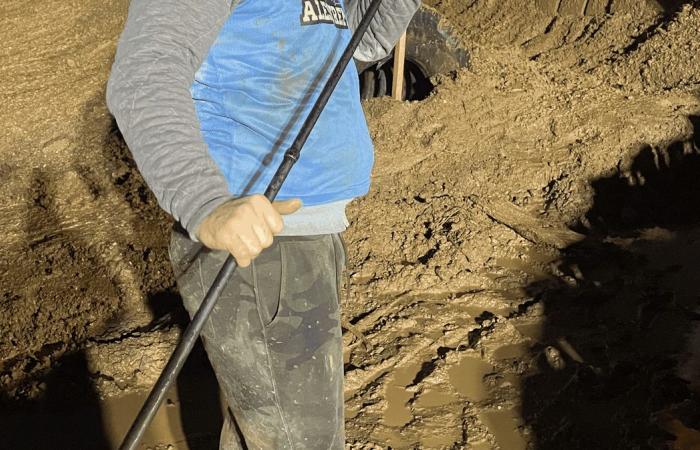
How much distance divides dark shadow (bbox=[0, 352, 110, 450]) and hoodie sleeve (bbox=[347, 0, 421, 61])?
1.91 metres

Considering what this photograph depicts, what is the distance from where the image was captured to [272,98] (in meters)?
1.66

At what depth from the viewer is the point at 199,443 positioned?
3.04m

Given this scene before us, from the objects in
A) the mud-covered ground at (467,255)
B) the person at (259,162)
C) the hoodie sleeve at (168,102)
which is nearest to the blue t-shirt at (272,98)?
the person at (259,162)

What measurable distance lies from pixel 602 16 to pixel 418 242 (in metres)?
3.19

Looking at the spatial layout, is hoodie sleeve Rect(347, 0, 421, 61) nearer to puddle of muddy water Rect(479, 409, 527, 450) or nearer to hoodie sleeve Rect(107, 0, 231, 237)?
hoodie sleeve Rect(107, 0, 231, 237)

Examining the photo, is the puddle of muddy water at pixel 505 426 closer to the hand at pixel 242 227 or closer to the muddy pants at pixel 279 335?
the muddy pants at pixel 279 335

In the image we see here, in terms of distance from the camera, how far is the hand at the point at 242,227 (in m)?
1.31

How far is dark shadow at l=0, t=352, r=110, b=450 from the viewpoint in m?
3.16

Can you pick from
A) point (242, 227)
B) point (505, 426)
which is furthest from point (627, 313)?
point (242, 227)

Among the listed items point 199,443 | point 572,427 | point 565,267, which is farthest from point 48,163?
point 572,427

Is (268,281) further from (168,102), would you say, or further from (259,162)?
(168,102)

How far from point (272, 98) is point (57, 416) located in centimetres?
216

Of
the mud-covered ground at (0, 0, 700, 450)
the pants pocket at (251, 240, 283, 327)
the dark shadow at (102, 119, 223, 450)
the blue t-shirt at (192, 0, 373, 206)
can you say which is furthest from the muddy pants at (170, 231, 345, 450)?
the dark shadow at (102, 119, 223, 450)

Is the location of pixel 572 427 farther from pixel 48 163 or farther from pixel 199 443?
pixel 48 163
